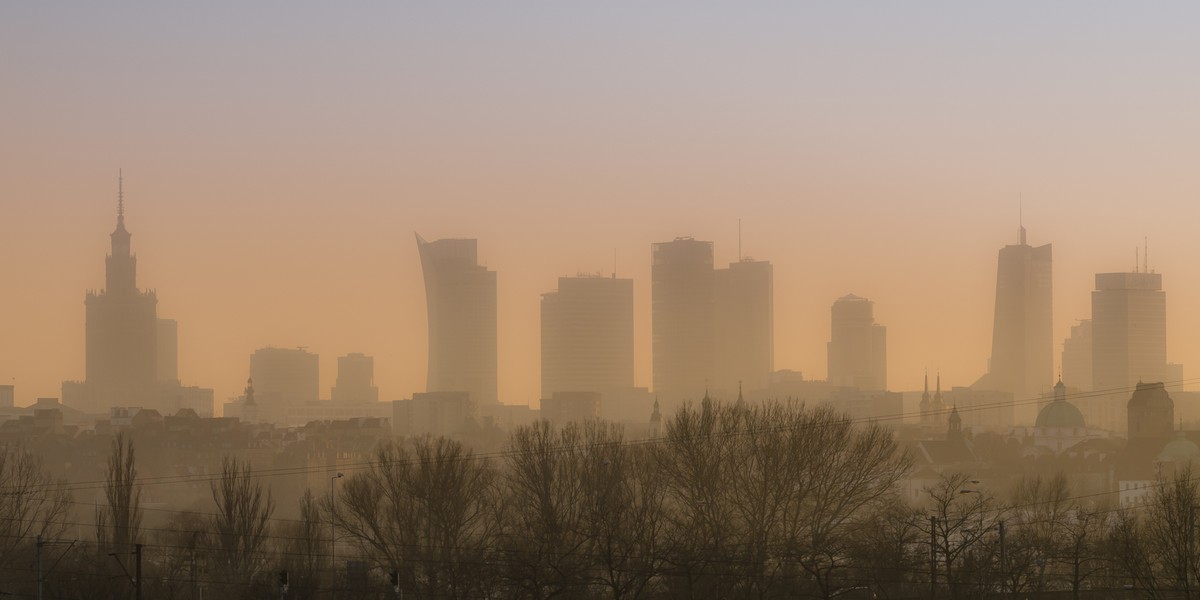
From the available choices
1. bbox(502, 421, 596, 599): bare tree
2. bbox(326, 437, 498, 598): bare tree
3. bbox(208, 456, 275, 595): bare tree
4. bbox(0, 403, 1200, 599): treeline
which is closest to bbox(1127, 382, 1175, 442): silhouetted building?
bbox(0, 403, 1200, 599): treeline

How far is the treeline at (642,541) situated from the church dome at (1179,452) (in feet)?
222

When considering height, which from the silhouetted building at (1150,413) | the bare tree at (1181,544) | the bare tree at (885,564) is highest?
the silhouetted building at (1150,413)

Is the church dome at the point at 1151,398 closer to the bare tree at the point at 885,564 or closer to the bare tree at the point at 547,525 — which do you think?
the bare tree at the point at 547,525

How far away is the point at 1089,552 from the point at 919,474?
95.5 metres

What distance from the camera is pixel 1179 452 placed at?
15700 cm

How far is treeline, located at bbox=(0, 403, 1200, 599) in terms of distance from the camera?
226 feet

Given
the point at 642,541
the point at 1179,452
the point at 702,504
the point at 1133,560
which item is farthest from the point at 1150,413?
the point at 1133,560

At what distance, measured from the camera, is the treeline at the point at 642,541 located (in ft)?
226

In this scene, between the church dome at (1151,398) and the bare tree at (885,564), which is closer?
the bare tree at (885,564)

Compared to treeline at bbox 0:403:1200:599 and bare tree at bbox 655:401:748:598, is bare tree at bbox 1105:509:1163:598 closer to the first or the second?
treeline at bbox 0:403:1200:599

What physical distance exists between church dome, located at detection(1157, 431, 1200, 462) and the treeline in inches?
2668

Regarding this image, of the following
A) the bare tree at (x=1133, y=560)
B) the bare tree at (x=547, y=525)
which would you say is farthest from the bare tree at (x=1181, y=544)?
the bare tree at (x=547, y=525)

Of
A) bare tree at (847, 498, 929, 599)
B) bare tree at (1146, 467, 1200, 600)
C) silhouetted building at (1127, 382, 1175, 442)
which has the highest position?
silhouetted building at (1127, 382, 1175, 442)

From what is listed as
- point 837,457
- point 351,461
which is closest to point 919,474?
point 351,461
